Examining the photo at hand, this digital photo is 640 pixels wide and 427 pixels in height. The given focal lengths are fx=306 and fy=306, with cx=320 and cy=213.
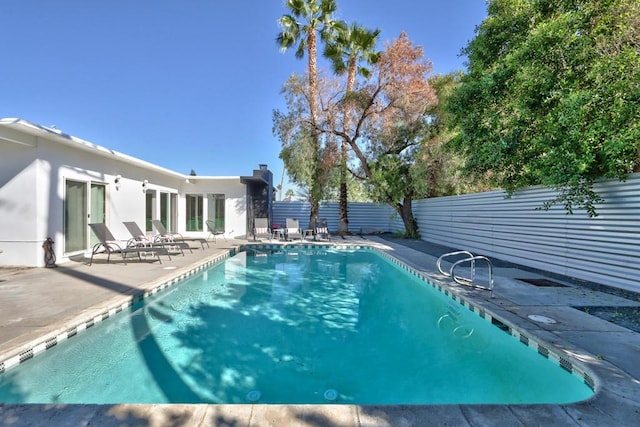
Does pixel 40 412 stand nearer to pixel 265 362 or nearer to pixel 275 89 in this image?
pixel 265 362

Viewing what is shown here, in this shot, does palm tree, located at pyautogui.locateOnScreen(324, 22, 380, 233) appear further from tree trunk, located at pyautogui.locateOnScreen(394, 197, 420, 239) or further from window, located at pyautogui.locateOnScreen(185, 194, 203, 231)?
window, located at pyautogui.locateOnScreen(185, 194, 203, 231)

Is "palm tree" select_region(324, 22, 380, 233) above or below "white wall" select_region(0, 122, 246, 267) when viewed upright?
above

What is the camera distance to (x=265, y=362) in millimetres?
3871

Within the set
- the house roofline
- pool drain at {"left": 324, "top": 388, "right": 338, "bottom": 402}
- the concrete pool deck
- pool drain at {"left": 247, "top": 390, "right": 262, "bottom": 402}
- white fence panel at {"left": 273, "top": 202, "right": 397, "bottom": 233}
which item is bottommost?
pool drain at {"left": 324, "top": 388, "right": 338, "bottom": 402}

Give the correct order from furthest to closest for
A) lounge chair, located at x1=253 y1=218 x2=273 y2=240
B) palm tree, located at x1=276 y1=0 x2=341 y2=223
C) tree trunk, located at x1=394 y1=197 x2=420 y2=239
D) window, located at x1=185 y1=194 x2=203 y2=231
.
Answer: window, located at x1=185 y1=194 x2=203 y2=231 → lounge chair, located at x1=253 y1=218 x2=273 y2=240 → tree trunk, located at x1=394 y1=197 x2=420 y2=239 → palm tree, located at x1=276 y1=0 x2=341 y2=223

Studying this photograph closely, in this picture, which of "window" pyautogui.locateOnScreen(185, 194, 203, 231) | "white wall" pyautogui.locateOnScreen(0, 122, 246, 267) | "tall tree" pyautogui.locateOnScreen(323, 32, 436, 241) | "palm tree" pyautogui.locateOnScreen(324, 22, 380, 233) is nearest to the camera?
"white wall" pyautogui.locateOnScreen(0, 122, 246, 267)

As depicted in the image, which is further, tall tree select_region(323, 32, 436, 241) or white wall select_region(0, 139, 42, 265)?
tall tree select_region(323, 32, 436, 241)

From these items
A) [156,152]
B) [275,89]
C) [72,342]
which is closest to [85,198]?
[72,342]

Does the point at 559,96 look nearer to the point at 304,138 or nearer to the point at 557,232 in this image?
the point at 557,232

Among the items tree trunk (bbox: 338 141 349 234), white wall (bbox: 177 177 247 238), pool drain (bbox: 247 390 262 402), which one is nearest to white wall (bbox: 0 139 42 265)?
pool drain (bbox: 247 390 262 402)

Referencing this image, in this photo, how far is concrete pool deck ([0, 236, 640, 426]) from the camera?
7.02 feet

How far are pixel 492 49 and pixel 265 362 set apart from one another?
866cm

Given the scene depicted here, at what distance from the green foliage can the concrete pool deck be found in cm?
233

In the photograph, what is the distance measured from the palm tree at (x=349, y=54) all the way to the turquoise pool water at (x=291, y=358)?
1004cm
